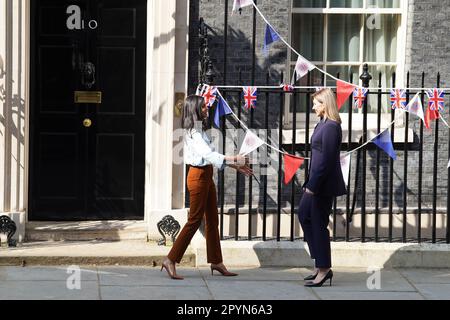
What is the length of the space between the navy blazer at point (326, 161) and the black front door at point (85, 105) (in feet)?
7.64

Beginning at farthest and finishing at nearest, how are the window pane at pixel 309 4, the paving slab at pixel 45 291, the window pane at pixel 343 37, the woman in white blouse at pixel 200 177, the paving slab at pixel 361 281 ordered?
the window pane at pixel 343 37 < the window pane at pixel 309 4 < the paving slab at pixel 361 281 < the woman in white blouse at pixel 200 177 < the paving slab at pixel 45 291

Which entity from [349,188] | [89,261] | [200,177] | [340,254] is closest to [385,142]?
[349,188]

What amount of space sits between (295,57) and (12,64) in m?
2.83

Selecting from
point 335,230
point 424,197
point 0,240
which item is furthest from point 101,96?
point 424,197

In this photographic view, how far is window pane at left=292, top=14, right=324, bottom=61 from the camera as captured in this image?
34.6 ft

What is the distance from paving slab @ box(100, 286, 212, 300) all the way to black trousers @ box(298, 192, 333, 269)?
1012 millimetres

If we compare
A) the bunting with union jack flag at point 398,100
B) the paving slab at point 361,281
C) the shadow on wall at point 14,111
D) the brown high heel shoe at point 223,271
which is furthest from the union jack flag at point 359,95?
the shadow on wall at point 14,111

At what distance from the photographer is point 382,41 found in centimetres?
1065

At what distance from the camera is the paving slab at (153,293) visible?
325 inches

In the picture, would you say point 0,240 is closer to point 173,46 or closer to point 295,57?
point 173,46

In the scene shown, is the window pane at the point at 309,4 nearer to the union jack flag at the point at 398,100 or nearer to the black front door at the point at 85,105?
the union jack flag at the point at 398,100
